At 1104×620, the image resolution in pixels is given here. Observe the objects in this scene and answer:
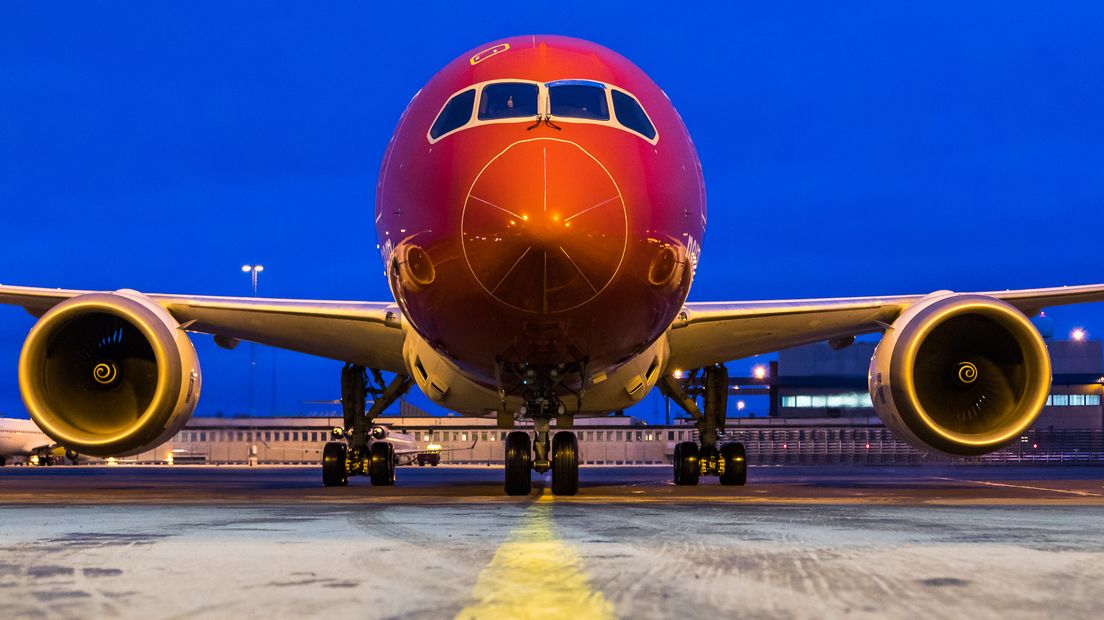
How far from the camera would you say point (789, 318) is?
14891 mm

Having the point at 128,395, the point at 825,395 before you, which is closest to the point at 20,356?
→ the point at 128,395

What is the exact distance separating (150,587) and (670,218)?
5942mm

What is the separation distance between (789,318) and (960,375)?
8.63ft

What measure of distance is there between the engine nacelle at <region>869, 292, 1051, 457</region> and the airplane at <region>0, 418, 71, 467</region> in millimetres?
47508

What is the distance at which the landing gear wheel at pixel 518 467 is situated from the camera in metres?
12.2

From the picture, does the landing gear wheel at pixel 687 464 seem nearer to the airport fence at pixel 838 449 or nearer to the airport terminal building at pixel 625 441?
the airport terminal building at pixel 625 441

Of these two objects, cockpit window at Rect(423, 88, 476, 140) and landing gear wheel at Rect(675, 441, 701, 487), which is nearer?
cockpit window at Rect(423, 88, 476, 140)

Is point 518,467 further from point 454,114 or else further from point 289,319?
point 289,319

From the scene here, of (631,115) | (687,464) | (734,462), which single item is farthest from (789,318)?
(631,115)

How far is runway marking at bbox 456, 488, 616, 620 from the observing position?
12.9 feet

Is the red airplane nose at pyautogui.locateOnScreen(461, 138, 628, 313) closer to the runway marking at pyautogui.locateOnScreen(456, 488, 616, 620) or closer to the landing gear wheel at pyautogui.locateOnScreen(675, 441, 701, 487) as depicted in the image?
the runway marking at pyautogui.locateOnScreen(456, 488, 616, 620)

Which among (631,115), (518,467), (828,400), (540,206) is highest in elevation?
(631,115)

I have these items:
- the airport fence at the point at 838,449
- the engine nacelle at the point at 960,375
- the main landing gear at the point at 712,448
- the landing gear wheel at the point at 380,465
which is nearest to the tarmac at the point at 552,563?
the engine nacelle at the point at 960,375

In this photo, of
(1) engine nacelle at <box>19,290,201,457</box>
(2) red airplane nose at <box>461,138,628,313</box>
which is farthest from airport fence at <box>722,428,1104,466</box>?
(2) red airplane nose at <box>461,138,628,313</box>
